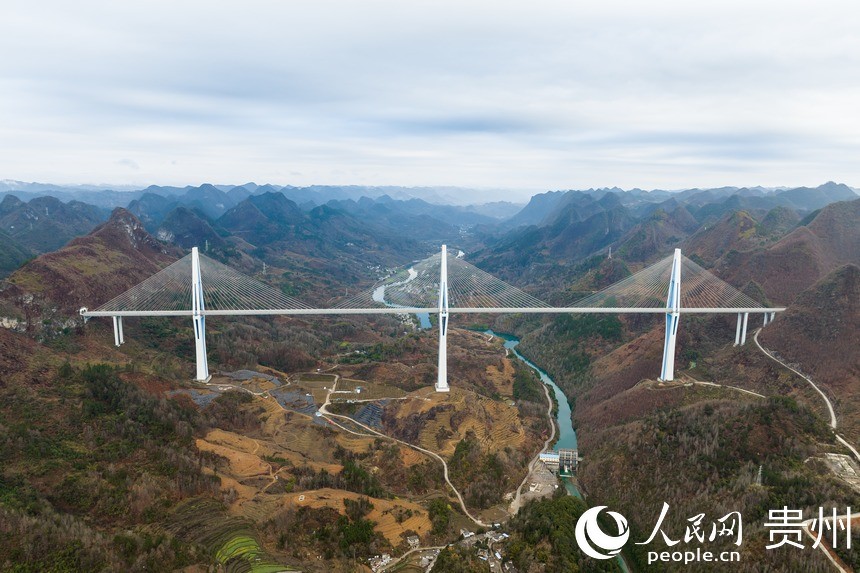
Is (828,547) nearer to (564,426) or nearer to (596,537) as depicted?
(596,537)

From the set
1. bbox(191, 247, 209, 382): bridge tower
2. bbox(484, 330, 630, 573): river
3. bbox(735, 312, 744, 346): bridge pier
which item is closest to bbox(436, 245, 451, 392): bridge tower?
bbox(484, 330, 630, 573): river

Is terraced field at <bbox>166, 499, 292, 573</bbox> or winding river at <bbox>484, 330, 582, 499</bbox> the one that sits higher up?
terraced field at <bbox>166, 499, 292, 573</bbox>

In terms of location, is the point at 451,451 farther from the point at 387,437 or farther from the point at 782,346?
the point at 782,346

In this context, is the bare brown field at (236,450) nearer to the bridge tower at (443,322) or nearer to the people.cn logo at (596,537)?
the bridge tower at (443,322)

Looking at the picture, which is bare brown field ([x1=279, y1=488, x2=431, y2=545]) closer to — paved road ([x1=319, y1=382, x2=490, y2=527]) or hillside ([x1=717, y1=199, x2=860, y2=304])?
paved road ([x1=319, y1=382, x2=490, y2=527])

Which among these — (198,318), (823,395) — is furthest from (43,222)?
(823,395)

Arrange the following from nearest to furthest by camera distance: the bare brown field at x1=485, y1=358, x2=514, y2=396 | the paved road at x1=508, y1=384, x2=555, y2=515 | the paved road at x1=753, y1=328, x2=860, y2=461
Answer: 1. the paved road at x1=753, y1=328, x2=860, y2=461
2. the paved road at x1=508, y1=384, x2=555, y2=515
3. the bare brown field at x1=485, y1=358, x2=514, y2=396
